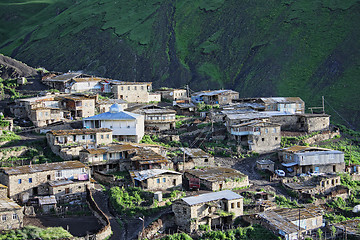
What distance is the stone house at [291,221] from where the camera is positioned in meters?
36.8

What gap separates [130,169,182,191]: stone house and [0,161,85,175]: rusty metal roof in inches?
155

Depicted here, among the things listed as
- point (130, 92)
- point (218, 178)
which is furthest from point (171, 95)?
point (218, 178)

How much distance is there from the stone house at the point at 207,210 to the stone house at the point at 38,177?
7182 mm

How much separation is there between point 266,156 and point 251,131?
2626mm

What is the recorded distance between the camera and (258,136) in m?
52.7

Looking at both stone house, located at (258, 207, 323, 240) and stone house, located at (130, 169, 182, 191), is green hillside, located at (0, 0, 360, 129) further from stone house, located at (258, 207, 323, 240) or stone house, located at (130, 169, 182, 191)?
stone house, located at (130, 169, 182, 191)

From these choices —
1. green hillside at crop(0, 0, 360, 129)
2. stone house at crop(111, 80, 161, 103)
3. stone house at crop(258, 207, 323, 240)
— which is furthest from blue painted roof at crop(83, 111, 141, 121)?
green hillside at crop(0, 0, 360, 129)

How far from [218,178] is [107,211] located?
382 inches

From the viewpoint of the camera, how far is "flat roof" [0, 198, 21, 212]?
32862mm

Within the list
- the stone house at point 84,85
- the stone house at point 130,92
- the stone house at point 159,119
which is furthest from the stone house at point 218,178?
the stone house at point 84,85

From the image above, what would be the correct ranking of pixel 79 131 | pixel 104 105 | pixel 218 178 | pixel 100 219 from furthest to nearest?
pixel 104 105
pixel 79 131
pixel 218 178
pixel 100 219

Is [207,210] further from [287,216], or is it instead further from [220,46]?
[220,46]

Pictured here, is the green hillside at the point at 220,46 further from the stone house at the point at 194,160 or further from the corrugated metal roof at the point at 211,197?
the corrugated metal roof at the point at 211,197

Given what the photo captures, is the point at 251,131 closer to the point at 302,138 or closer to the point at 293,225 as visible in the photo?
the point at 302,138
